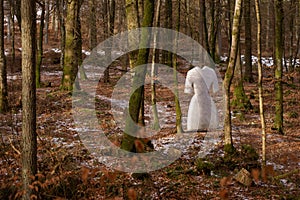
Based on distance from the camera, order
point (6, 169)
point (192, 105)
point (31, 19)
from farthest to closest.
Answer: point (192, 105)
point (6, 169)
point (31, 19)

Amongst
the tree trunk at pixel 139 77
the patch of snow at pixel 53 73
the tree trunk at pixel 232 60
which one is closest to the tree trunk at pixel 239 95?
the tree trunk at pixel 232 60

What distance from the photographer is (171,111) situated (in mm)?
15508

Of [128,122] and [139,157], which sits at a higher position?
[128,122]

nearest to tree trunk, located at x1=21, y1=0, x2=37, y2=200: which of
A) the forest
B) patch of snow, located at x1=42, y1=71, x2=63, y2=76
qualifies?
the forest

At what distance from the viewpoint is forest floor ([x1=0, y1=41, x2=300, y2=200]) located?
231 inches

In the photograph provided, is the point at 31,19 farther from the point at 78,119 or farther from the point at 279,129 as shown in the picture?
the point at 279,129

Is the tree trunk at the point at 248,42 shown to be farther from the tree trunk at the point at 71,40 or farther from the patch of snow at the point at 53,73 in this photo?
the patch of snow at the point at 53,73

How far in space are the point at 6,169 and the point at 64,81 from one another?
9.93 metres

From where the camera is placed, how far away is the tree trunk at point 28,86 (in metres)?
5.16

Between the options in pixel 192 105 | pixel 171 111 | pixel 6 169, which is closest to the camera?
pixel 6 169

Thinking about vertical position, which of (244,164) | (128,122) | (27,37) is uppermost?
(27,37)

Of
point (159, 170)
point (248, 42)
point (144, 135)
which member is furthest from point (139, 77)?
point (248, 42)

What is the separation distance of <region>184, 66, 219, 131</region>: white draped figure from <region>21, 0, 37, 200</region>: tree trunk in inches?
249

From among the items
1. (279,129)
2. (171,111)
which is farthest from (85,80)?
(279,129)
